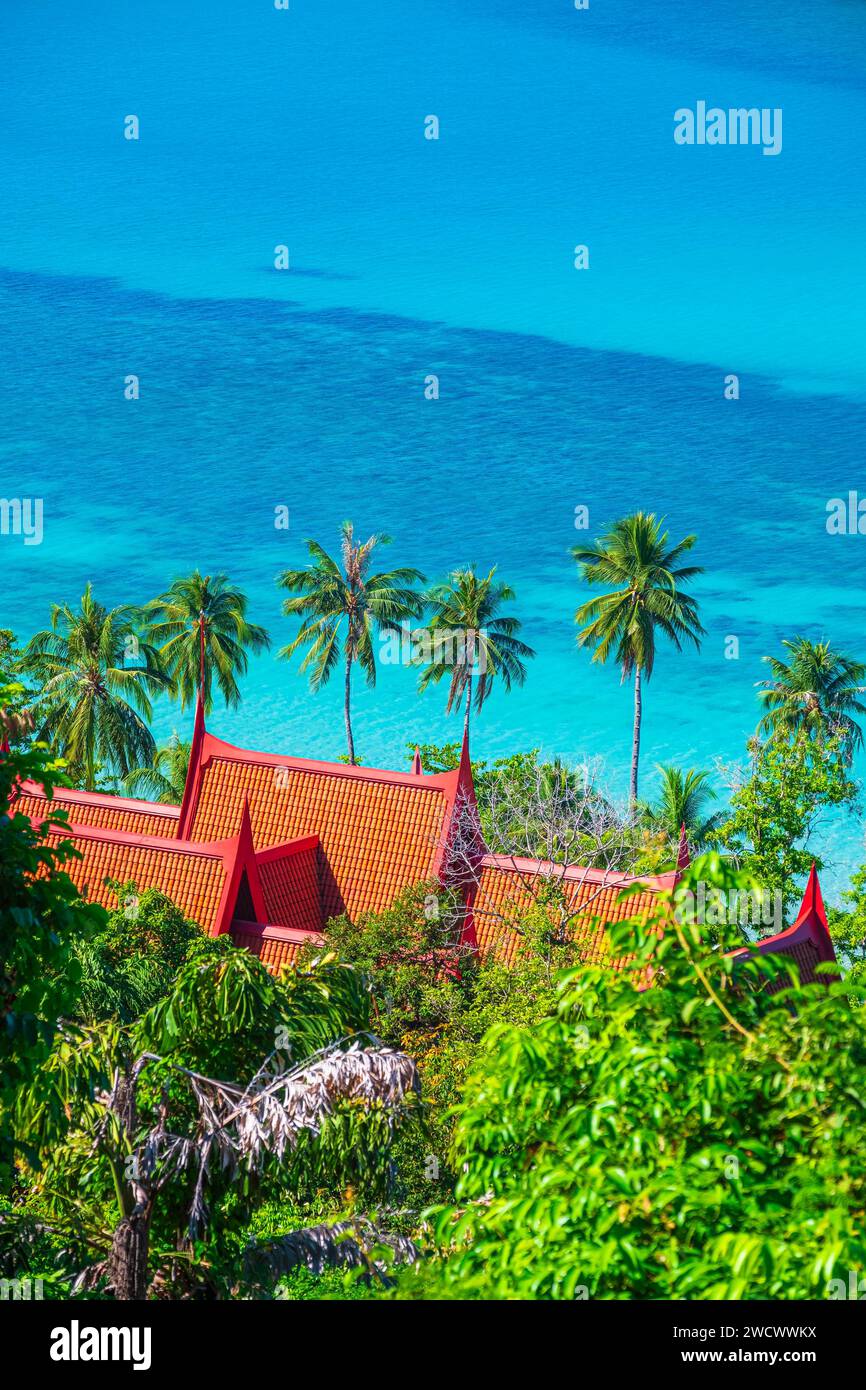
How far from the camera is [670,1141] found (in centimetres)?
1559

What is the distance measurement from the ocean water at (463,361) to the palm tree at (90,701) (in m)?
45.3

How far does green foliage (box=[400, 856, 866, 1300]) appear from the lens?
14.4 m

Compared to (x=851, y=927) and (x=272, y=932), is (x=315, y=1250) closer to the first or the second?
(x=272, y=932)

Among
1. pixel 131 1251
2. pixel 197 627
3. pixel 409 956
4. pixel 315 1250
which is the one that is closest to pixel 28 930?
pixel 131 1251

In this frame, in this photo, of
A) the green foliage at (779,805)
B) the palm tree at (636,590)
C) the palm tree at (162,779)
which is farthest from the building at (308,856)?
the palm tree at (636,590)

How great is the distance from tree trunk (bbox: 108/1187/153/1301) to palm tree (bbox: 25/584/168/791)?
4586 centimetres

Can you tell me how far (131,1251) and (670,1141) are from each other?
25.6 feet

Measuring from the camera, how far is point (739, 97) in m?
196

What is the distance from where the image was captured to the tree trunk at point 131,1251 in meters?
21.0

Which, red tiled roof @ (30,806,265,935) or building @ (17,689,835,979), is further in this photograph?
red tiled roof @ (30,806,265,935)

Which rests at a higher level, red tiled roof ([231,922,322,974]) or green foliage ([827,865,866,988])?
green foliage ([827,865,866,988])

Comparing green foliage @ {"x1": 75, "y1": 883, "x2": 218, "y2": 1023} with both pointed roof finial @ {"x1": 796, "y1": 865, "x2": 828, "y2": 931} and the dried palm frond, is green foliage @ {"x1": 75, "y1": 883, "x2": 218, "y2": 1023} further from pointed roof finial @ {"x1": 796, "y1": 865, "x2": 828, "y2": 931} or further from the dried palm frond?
pointed roof finial @ {"x1": 796, "y1": 865, "x2": 828, "y2": 931}

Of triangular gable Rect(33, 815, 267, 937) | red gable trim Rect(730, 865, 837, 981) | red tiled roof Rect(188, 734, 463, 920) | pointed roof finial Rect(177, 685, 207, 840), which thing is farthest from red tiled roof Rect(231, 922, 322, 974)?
red gable trim Rect(730, 865, 837, 981)

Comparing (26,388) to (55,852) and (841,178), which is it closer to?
(841,178)
